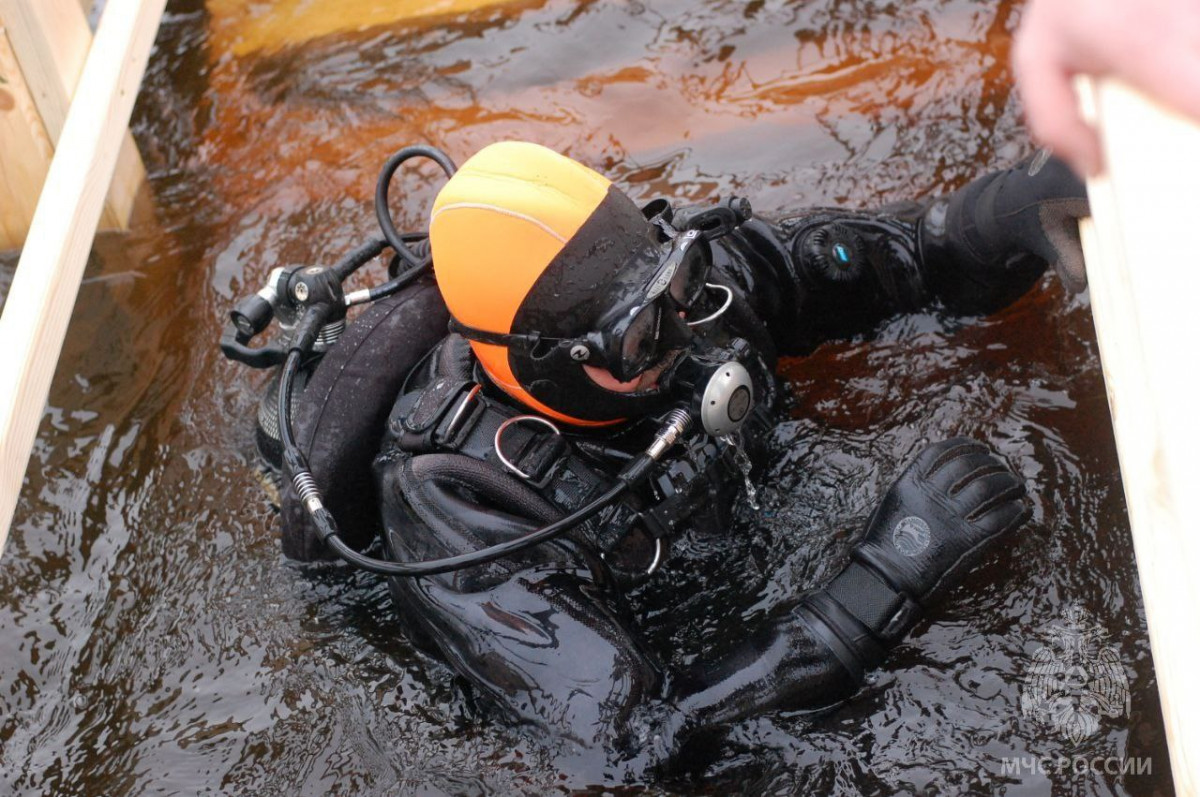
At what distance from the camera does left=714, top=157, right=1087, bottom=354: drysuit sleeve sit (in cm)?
278

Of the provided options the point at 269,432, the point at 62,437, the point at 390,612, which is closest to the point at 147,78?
the point at 62,437

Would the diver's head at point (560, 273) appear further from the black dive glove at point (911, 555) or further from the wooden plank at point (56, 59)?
the wooden plank at point (56, 59)

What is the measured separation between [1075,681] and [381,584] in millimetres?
1669

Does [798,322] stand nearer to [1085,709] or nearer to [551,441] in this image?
[551,441]

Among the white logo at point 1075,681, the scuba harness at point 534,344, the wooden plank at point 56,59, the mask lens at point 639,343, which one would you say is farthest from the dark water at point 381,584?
the mask lens at point 639,343

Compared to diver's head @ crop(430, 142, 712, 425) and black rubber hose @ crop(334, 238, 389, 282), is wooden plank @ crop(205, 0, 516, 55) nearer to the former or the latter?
black rubber hose @ crop(334, 238, 389, 282)

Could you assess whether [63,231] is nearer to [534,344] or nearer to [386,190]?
[386,190]

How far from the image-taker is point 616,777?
232 centimetres

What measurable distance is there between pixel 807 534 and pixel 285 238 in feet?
7.60

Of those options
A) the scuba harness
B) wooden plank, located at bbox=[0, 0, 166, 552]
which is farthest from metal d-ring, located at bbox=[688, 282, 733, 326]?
wooden plank, located at bbox=[0, 0, 166, 552]

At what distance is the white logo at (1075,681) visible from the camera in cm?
234

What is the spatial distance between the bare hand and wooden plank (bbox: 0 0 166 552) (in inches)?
95.6

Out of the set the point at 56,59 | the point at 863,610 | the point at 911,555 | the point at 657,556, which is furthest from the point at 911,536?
the point at 56,59

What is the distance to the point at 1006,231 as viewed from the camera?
107 inches
